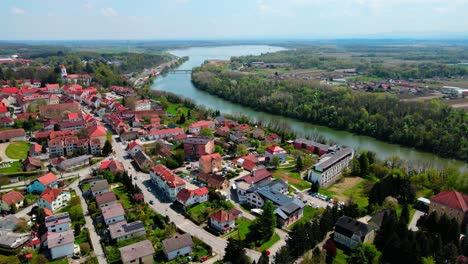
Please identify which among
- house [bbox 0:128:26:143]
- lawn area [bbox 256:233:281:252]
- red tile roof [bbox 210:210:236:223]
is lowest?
lawn area [bbox 256:233:281:252]

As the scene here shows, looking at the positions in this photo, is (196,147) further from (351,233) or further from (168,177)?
(351,233)

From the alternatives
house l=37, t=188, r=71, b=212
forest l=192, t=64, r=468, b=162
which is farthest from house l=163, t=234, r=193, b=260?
forest l=192, t=64, r=468, b=162

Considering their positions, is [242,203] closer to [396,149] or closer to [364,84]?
[396,149]

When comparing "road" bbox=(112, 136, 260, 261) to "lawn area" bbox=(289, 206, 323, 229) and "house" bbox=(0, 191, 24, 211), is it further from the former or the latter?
"house" bbox=(0, 191, 24, 211)

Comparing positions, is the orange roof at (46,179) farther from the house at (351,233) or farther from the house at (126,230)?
the house at (351,233)

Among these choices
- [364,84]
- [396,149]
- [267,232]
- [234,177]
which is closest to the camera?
[267,232]

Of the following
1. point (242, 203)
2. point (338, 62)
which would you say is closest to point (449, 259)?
point (242, 203)

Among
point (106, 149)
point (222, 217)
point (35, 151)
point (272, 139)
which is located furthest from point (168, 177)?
point (272, 139)
